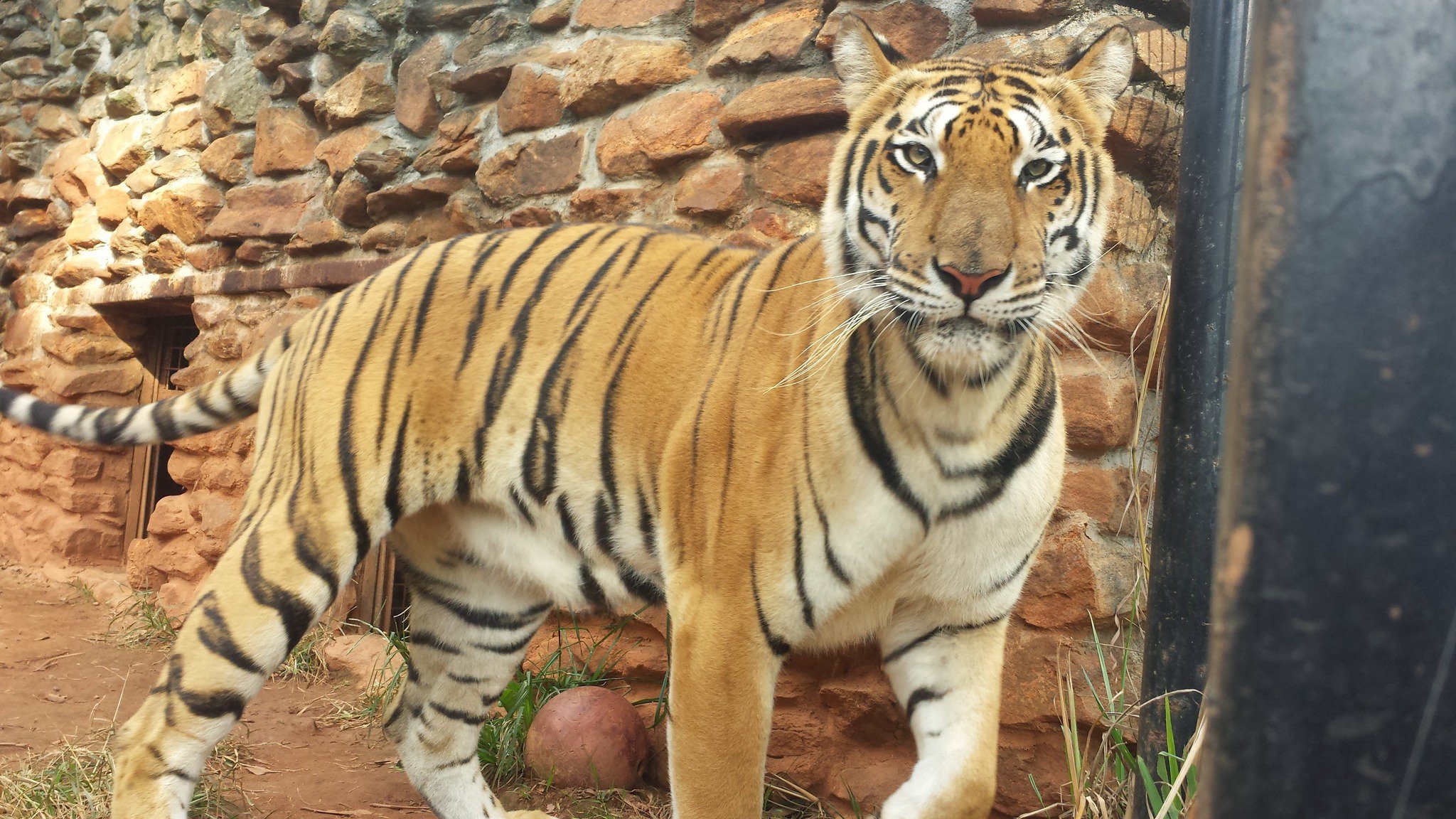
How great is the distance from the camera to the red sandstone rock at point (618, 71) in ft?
12.2

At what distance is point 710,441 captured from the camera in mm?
2359

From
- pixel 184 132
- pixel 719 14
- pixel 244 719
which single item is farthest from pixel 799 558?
pixel 184 132

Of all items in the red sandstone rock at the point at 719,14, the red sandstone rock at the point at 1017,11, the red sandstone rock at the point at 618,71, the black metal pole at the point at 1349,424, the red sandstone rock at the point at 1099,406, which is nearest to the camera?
the black metal pole at the point at 1349,424

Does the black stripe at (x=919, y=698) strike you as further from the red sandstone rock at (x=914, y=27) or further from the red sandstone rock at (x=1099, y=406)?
the red sandstone rock at (x=914, y=27)

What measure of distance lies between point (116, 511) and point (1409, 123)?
24.0ft

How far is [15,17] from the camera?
280 inches

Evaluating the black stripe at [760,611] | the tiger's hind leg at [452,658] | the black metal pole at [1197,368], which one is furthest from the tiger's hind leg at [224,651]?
the black metal pole at [1197,368]

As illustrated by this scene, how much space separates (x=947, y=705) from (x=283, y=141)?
4.44 meters

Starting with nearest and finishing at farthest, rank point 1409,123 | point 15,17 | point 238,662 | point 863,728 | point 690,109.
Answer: point 1409,123 < point 238,662 < point 863,728 < point 690,109 < point 15,17

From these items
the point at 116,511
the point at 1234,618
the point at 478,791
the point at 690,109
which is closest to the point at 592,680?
the point at 478,791

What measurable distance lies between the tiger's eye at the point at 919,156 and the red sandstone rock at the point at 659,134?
164cm

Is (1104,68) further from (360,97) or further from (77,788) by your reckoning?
(360,97)

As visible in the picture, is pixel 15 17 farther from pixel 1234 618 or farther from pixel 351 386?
pixel 1234 618

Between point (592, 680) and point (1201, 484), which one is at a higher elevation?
point (1201, 484)
